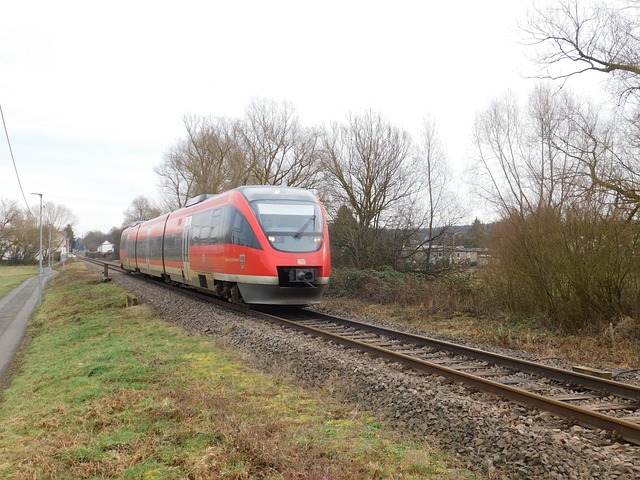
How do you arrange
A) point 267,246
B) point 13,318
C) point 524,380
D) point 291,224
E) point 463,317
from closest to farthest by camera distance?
point 524,380 → point 267,246 → point 291,224 → point 463,317 → point 13,318

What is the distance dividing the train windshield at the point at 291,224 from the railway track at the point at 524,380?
2.38 m

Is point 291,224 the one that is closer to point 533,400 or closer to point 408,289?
point 408,289

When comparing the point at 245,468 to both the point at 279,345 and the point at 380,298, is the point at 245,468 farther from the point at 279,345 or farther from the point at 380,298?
the point at 380,298

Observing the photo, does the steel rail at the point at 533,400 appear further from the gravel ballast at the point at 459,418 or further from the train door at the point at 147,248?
the train door at the point at 147,248

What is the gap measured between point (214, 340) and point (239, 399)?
14.0ft

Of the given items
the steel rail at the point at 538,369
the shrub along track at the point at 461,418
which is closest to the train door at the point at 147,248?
the shrub along track at the point at 461,418

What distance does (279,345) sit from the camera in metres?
9.35

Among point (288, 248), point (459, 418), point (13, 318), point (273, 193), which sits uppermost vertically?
point (273, 193)

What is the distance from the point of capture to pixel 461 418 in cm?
524

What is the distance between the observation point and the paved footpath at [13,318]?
14.5 meters

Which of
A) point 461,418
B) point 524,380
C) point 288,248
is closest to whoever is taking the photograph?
point 461,418

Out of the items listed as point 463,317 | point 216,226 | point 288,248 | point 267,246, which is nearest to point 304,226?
point 288,248

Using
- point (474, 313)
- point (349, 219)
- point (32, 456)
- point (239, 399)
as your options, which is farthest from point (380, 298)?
point (32, 456)

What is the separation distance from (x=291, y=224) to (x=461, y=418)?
8.29 metres
